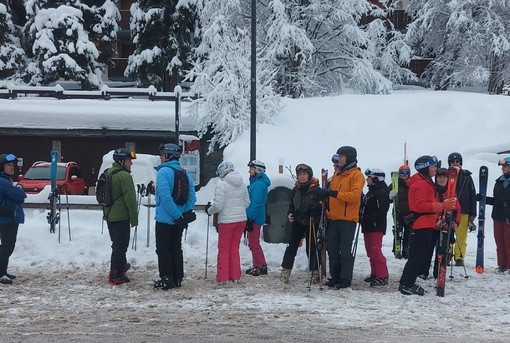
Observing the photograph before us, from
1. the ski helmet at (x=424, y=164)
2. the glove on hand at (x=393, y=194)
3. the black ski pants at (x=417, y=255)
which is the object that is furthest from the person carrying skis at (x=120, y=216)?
the glove on hand at (x=393, y=194)

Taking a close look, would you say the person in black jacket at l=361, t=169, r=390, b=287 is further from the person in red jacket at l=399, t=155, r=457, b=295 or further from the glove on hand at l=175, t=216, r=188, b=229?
the glove on hand at l=175, t=216, r=188, b=229

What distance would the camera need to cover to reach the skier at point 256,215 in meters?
9.58

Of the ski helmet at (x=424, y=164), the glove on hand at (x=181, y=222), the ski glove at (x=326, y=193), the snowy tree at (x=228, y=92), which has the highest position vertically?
the snowy tree at (x=228, y=92)

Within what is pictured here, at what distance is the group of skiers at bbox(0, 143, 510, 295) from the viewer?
28.0ft

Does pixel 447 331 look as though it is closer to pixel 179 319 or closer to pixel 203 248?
pixel 179 319

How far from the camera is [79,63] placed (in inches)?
1246

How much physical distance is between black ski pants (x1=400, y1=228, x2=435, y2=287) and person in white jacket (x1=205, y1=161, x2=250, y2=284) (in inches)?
88.2

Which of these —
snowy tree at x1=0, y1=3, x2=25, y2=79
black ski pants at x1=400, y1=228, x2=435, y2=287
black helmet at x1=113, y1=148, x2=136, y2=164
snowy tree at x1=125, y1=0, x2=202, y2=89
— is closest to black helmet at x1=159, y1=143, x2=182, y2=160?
black helmet at x1=113, y1=148, x2=136, y2=164

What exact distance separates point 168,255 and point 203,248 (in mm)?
2173

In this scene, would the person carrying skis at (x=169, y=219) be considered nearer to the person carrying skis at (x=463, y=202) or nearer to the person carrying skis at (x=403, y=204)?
the person carrying skis at (x=403, y=204)

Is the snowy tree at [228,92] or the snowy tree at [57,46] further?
the snowy tree at [57,46]

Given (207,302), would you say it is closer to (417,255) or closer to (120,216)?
(120,216)

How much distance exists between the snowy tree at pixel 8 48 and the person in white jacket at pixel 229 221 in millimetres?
25344

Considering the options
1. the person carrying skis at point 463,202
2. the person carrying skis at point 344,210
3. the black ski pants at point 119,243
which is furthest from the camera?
the person carrying skis at point 463,202
